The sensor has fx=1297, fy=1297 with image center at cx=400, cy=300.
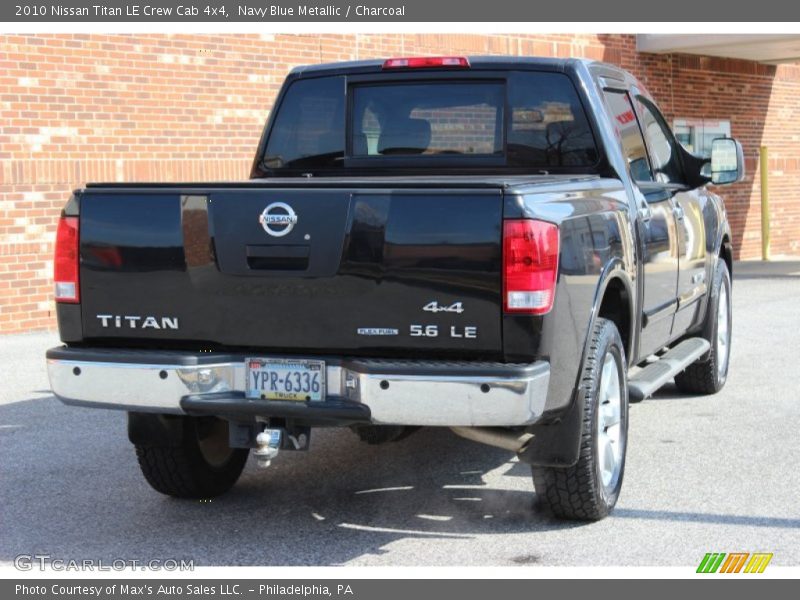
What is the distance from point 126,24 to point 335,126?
667 cm

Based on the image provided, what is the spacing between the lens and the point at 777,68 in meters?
22.6

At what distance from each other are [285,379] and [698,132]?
16748 millimetres

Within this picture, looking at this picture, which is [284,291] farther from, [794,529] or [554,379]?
[794,529]

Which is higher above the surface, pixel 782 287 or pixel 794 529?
pixel 794 529

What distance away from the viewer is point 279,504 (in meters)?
6.07

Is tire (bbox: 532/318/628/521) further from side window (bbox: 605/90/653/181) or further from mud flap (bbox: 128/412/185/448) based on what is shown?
mud flap (bbox: 128/412/185/448)

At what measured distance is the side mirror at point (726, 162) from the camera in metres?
7.64

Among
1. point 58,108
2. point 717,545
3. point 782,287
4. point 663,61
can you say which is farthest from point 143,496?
point 663,61

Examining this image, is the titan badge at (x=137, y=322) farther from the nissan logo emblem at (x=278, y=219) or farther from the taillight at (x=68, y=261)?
the nissan logo emblem at (x=278, y=219)

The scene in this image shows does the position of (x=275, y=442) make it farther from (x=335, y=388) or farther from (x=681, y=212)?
(x=681, y=212)

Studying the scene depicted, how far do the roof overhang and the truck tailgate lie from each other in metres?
14.5

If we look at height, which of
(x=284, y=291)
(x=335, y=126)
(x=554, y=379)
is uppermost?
(x=335, y=126)

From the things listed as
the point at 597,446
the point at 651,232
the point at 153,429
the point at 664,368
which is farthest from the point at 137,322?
the point at 664,368

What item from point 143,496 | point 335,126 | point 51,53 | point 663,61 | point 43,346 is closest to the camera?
point 143,496
